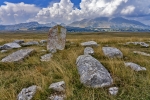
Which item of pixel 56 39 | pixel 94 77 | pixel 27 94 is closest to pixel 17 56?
pixel 56 39

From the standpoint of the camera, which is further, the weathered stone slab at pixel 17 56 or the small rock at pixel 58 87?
the weathered stone slab at pixel 17 56

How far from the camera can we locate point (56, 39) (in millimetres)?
16156

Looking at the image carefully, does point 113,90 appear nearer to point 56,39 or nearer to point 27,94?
point 27,94

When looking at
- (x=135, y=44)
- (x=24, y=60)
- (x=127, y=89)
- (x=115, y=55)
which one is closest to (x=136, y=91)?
(x=127, y=89)

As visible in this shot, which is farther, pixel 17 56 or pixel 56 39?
pixel 56 39

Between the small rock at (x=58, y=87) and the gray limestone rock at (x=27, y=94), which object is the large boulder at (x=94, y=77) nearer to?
the small rock at (x=58, y=87)

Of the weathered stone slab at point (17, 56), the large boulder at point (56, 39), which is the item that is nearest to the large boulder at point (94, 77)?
the weathered stone slab at point (17, 56)

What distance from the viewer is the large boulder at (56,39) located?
15914 millimetres

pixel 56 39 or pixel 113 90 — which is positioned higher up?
pixel 56 39

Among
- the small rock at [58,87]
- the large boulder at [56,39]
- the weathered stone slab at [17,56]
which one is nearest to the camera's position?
the small rock at [58,87]

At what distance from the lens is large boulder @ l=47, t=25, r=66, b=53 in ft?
52.2

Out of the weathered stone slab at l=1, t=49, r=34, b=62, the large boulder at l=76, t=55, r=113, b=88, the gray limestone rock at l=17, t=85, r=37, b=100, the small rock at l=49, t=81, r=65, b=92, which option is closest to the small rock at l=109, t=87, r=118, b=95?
the large boulder at l=76, t=55, r=113, b=88

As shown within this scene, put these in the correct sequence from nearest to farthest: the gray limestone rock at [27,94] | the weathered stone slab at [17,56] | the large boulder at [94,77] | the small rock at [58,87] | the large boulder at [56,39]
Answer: the gray limestone rock at [27,94] → the small rock at [58,87] → the large boulder at [94,77] → the weathered stone slab at [17,56] → the large boulder at [56,39]

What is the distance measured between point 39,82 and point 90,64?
7.25 feet
